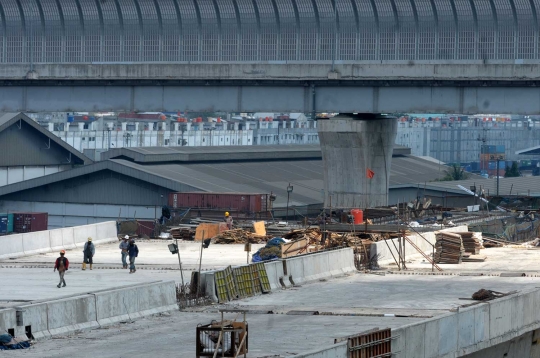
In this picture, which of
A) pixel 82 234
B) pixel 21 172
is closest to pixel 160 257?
pixel 82 234

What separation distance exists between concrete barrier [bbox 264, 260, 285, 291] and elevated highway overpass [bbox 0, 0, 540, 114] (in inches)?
992

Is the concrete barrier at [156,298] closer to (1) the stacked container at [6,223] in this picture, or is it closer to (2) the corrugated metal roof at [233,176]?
(1) the stacked container at [6,223]

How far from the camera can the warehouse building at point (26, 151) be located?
9300cm

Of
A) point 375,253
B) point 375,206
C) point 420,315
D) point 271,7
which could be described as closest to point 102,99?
point 271,7

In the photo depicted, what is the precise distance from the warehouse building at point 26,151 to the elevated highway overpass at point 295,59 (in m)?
22.3

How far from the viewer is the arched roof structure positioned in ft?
214

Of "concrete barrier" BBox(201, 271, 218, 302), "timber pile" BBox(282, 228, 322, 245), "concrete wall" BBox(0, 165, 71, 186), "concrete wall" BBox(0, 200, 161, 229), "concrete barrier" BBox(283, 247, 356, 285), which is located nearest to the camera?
"concrete barrier" BBox(201, 271, 218, 302)

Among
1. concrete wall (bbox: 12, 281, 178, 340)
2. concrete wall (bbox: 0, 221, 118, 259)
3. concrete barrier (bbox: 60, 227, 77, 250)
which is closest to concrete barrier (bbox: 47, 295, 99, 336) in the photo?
concrete wall (bbox: 12, 281, 178, 340)

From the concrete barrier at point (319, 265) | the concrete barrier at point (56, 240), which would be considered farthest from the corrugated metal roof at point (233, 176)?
the concrete barrier at point (319, 265)

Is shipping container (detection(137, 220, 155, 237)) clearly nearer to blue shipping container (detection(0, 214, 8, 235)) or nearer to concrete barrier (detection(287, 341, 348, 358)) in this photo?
blue shipping container (detection(0, 214, 8, 235))

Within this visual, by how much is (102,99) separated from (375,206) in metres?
16.2

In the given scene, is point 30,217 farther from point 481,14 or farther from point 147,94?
point 481,14

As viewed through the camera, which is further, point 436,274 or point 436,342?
point 436,274

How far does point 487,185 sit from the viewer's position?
107312 mm
